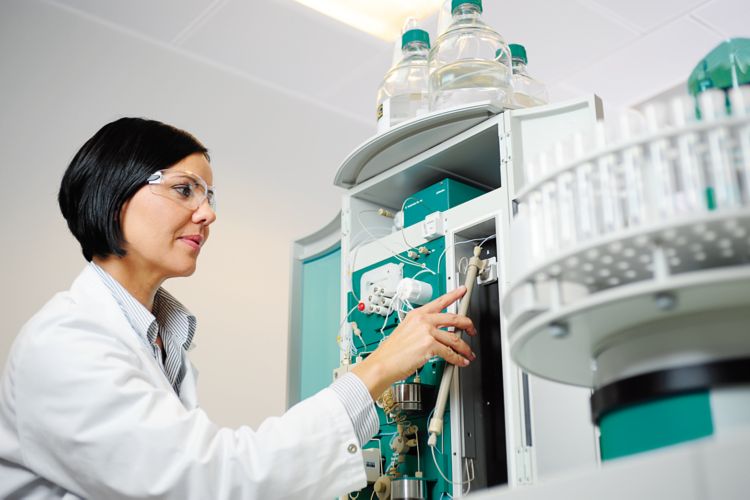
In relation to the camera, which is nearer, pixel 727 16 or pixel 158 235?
pixel 158 235

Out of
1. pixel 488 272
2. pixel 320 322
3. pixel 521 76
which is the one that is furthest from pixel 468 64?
pixel 320 322

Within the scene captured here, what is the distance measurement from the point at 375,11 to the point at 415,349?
1.93m

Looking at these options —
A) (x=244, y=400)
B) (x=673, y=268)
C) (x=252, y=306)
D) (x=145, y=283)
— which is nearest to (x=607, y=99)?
(x=252, y=306)

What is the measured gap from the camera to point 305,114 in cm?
338

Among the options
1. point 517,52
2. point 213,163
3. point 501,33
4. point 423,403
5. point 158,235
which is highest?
point 501,33

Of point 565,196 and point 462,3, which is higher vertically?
point 462,3

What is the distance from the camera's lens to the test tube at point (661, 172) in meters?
0.56

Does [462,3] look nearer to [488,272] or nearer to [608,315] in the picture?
[488,272]

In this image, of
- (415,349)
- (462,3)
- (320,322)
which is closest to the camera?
(415,349)

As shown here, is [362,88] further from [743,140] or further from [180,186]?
[743,140]

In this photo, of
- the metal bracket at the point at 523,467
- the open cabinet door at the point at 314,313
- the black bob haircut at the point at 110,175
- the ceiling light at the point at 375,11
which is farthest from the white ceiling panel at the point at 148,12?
the metal bracket at the point at 523,467

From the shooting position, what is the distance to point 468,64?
160 cm

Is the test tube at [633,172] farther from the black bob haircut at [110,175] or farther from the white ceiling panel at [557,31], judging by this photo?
the white ceiling panel at [557,31]

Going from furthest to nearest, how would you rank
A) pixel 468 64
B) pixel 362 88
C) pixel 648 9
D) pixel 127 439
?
pixel 362 88
pixel 648 9
pixel 468 64
pixel 127 439
